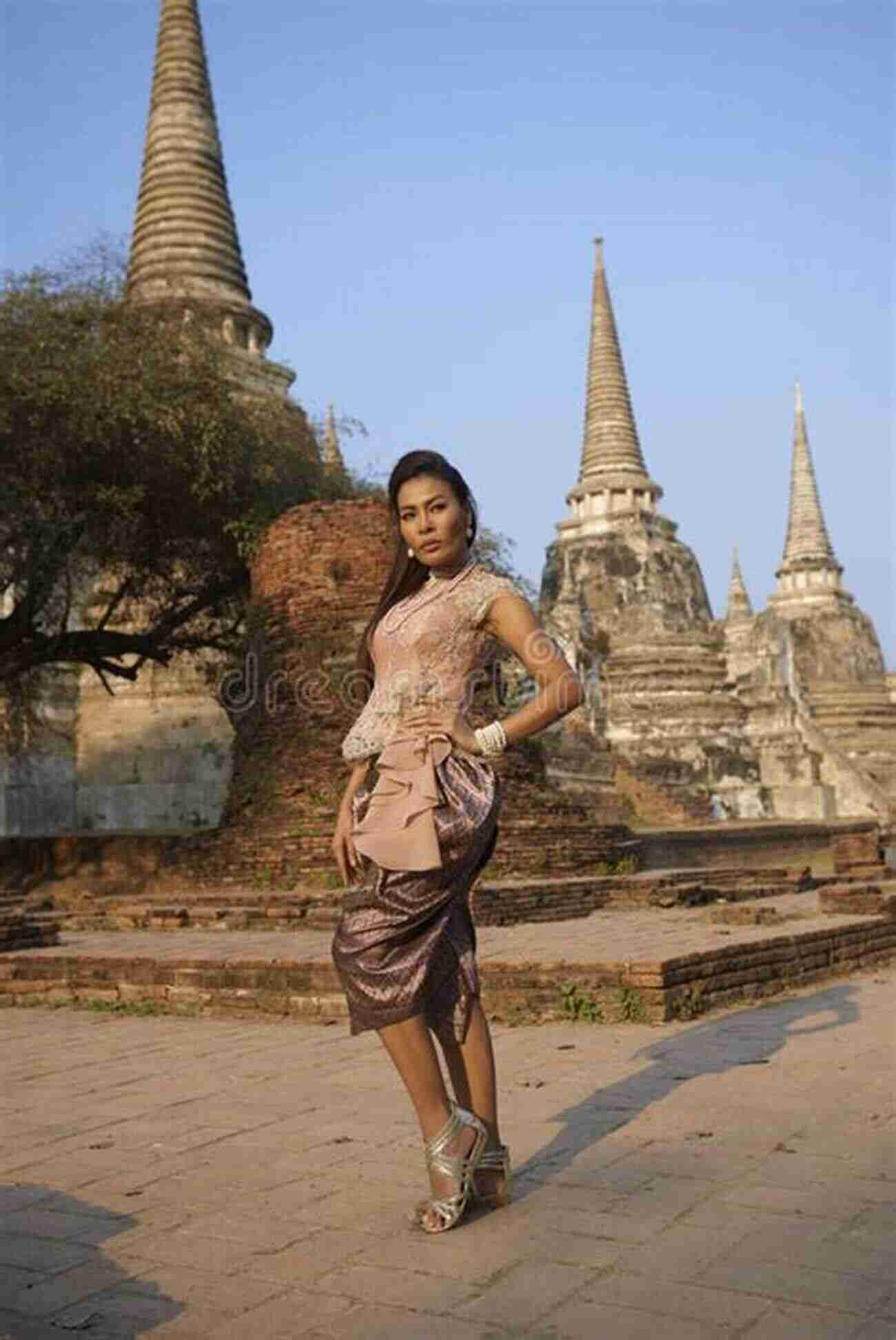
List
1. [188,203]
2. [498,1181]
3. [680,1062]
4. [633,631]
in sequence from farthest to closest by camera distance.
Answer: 1. [633,631]
2. [188,203]
3. [680,1062]
4. [498,1181]

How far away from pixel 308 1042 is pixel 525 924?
14.7ft

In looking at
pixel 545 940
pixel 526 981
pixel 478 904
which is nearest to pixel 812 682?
pixel 478 904

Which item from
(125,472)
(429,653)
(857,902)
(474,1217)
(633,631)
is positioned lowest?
(474,1217)

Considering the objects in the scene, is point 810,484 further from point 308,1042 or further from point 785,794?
point 308,1042

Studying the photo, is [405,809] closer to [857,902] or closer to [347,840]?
[347,840]

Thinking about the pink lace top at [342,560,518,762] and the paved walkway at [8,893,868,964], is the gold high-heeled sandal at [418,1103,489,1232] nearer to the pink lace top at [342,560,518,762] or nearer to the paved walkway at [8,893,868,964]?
the pink lace top at [342,560,518,762]

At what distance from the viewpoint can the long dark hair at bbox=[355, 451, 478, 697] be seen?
3.50m

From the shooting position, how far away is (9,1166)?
388 cm

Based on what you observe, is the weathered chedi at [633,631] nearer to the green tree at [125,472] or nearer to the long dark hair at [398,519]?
the green tree at [125,472]

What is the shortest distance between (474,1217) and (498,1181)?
0.35 feet

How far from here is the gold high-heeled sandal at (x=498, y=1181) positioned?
3.22m

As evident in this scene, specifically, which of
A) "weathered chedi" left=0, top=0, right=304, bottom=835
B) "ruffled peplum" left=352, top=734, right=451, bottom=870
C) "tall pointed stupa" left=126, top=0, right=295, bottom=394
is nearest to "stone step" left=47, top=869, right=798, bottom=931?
"ruffled peplum" left=352, top=734, right=451, bottom=870

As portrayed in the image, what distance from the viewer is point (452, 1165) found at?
10.3 ft

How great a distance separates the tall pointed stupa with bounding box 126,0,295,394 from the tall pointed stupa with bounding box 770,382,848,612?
25.5 meters
